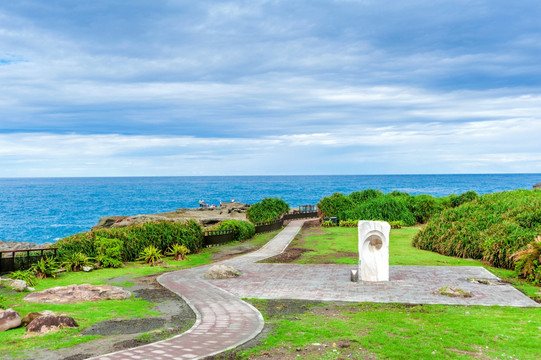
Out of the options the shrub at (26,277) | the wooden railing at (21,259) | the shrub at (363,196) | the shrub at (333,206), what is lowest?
the shrub at (26,277)

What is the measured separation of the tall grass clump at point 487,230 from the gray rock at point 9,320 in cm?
1715

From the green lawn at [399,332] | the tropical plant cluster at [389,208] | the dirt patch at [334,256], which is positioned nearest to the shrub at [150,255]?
the dirt patch at [334,256]

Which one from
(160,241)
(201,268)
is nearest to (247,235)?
(160,241)

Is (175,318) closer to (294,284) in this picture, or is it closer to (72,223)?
(294,284)

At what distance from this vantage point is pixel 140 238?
2089cm

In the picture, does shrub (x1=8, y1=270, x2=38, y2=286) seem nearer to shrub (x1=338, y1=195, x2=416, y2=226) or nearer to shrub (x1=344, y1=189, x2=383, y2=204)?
shrub (x1=338, y1=195, x2=416, y2=226)

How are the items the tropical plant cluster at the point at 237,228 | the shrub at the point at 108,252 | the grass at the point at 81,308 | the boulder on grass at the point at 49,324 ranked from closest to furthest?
the grass at the point at 81,308 < the boulder on grass at the point at 49,324 < the shrub at the point at 108,252 < the tropical plant cluster at the point at 237,228

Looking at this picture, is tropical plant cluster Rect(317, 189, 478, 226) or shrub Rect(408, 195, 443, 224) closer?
tropical plant cluster Rect(317, 189, 478, 226)

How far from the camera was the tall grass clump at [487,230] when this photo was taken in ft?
62.2

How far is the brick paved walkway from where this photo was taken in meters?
8.69

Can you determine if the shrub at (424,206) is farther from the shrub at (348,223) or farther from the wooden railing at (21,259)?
the wooden railing at (21,259)

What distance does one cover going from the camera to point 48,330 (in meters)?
9.36

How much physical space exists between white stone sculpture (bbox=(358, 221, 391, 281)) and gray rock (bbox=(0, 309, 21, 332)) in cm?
1038

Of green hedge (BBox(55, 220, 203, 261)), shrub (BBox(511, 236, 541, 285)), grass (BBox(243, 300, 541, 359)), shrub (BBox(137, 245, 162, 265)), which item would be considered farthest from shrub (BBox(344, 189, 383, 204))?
grass (BBox(243, 300, 541, 359))
